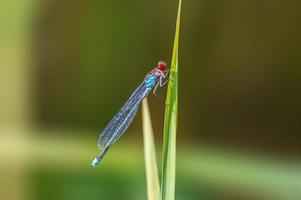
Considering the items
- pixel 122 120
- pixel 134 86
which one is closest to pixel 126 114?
pixel 122 120

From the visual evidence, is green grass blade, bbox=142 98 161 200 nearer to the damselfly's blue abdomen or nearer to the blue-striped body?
the blue-striped body

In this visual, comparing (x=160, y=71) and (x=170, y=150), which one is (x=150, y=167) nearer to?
(x=170, y=150)

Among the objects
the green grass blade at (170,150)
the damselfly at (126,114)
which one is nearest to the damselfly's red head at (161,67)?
the damselfly at (126,114)

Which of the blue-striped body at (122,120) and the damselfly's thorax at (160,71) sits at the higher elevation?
the damselfly's thorax at (160,71)

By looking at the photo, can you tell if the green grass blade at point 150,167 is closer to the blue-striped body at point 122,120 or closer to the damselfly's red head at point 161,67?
the blue-striped body at point 122,120

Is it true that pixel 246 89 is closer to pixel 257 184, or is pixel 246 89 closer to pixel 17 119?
pixel 257 184

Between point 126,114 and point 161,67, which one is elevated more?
point 161,67

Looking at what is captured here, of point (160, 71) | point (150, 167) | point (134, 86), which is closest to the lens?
point (150, 167)
